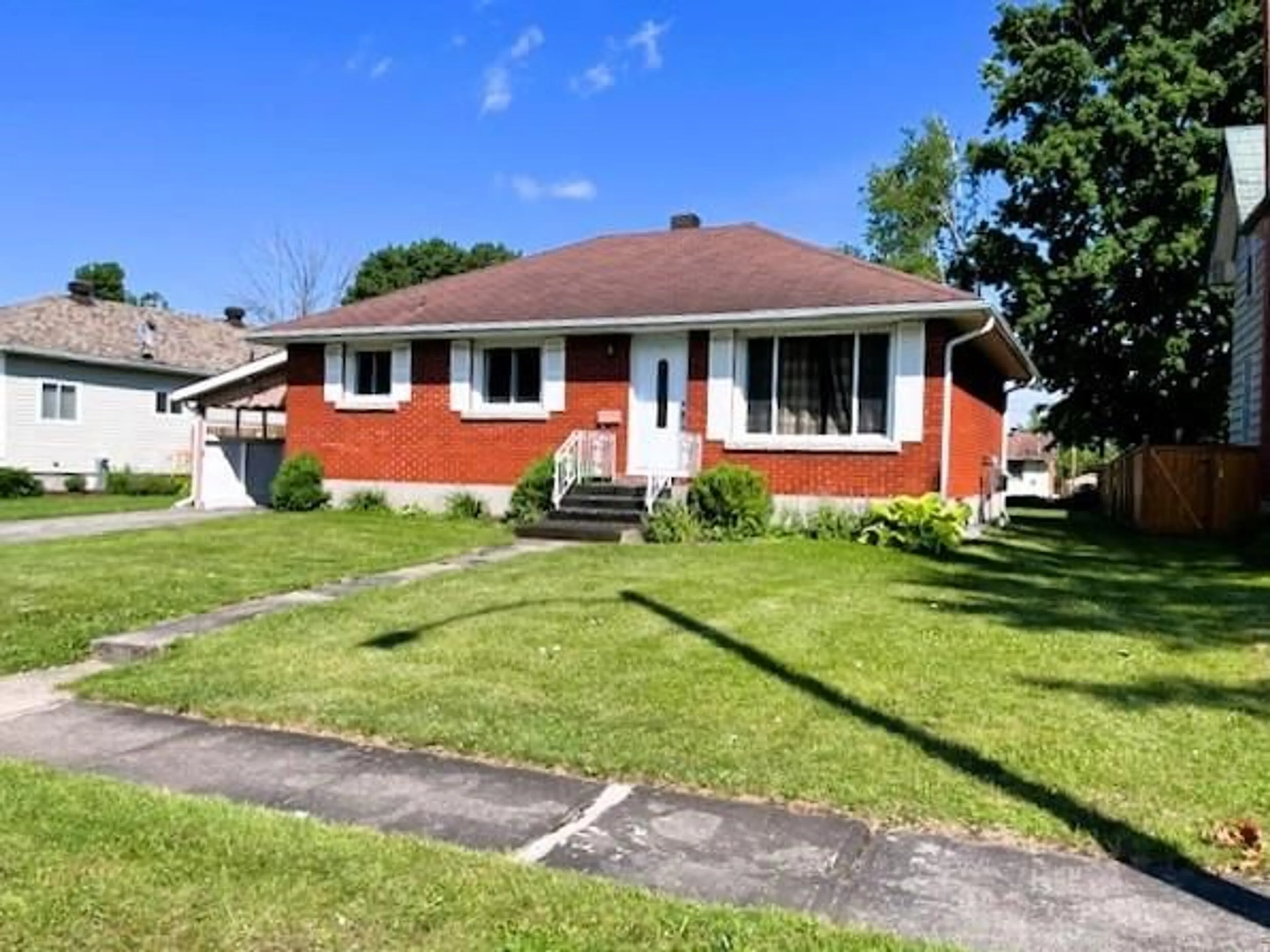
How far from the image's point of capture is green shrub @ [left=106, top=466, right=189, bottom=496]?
2762 centimetres

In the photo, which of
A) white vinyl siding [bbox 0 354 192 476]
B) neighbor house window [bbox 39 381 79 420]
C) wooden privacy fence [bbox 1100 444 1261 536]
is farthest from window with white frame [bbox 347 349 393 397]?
neighbor house window [bbox 39 381 79 420]

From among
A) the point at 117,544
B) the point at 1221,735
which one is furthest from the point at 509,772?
the point at 117,544

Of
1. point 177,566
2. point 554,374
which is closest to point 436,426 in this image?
point 554,374

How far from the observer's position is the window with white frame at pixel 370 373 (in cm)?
1830

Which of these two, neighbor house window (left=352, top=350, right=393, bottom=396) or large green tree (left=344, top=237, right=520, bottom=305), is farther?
large green tree (left=344, top=237, right=520, bottom=305)

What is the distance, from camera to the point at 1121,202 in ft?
87.5

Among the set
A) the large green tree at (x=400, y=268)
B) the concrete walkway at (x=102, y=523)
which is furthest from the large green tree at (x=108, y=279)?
the concrete walkway at (x=102, y=523)

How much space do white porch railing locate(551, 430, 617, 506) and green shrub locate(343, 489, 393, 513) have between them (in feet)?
11.5

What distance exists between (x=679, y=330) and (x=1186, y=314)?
17.0 meters

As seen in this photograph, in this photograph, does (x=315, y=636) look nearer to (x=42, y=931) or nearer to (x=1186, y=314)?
(x=42, y=931)

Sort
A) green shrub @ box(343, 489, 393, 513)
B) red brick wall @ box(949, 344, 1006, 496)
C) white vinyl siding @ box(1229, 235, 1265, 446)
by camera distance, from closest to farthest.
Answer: red brick wall @ box(949, 344, 1006, 496)
white vinyl siding @ box(1229, 235, 1265, 446)
green shrub @ box(343, 489, 393, 513)

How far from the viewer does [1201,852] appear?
388cm

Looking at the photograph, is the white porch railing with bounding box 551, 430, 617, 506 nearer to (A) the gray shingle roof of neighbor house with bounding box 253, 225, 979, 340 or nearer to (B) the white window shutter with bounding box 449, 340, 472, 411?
(A) the gray shingle roof of neighbor house with bounding box 253, 225, 979, 340

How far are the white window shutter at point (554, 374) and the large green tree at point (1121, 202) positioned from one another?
15.7 metres
